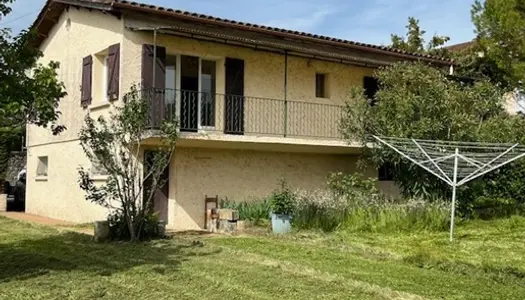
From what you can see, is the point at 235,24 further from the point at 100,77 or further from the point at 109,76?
the point at 100,77

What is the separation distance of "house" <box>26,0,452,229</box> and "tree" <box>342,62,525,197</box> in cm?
106

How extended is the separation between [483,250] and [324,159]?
24.1ft

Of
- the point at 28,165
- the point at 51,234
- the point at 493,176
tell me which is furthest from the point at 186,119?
the point at 493,176

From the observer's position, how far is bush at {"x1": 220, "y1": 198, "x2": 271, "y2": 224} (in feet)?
48.4

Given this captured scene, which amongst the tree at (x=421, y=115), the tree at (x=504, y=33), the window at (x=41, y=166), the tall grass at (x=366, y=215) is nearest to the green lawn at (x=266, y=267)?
the tall grass at (x=366, y=215)

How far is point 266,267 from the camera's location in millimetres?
8883

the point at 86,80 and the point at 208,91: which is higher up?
the point at 86,80

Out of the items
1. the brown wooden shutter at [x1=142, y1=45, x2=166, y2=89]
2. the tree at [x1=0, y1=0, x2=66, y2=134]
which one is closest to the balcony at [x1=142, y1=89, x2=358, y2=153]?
the brown wooden shutter at [x1=142, y1=45, x2=166, y2=89]

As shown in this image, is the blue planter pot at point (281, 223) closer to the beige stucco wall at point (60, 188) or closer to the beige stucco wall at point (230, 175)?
the beige stucco wall at point (230, 175)

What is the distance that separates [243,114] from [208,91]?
1.09 metres

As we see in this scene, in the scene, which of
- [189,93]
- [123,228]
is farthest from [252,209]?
[123,228]

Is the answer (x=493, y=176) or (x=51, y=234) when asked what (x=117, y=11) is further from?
(x=493, y=176)

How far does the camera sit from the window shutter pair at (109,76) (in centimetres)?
1482

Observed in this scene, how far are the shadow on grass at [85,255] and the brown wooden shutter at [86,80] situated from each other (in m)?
5.11
